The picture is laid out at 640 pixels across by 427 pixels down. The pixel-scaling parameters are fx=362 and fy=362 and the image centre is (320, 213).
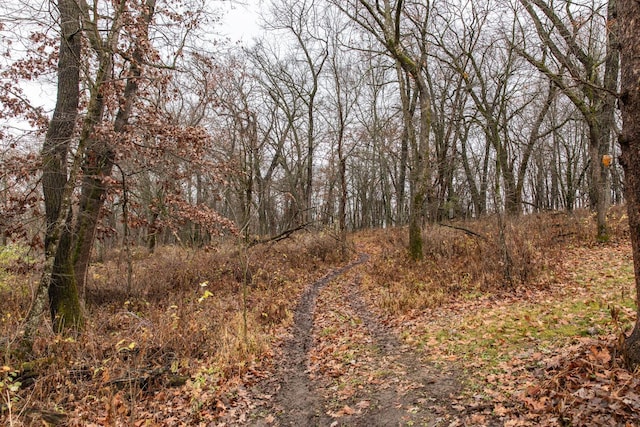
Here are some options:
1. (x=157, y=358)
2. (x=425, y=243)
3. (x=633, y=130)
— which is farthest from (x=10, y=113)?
(x=425, y=243)

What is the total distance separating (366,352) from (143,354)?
12.6 feet

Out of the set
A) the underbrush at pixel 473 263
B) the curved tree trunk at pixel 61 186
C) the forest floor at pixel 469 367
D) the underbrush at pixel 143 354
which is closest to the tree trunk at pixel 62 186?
the curved tree trunk at pixel 61 186

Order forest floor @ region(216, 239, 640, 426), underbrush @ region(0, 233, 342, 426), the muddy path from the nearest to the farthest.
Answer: forest floor @ region(216, 239, 640, 426) → the muddy path → underbrush @ region(0, 233, 342, 426)

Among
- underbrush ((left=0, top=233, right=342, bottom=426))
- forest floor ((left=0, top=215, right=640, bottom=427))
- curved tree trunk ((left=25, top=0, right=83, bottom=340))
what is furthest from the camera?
curved tree trunk ((left=25, top=0, right=83, bottom=340))

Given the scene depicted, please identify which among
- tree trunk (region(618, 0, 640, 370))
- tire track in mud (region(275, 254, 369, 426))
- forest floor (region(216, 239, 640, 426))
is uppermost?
tree trunk (region(618, 0, 640, 370))

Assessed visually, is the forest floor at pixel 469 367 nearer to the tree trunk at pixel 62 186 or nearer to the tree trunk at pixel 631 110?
the tree trunk at pixel 631 110

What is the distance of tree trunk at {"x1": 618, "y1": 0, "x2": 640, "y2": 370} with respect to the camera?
11.4 ft

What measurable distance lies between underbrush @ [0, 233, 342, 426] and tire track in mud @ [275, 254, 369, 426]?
1.29 ft

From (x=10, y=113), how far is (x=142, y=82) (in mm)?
2713

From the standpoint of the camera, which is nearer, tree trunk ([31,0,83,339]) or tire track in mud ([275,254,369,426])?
tire track in mud ([275,254,369,426])

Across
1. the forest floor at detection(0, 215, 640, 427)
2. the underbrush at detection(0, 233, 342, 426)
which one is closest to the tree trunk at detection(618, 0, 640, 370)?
the forest floor at detection(0, 215, 640, 427)

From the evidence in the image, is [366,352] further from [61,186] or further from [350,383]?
[61,186]

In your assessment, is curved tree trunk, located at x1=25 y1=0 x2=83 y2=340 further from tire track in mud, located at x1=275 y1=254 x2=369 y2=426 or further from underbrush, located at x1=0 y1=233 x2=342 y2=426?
tire track in mud, located at x1=275 y1=254 x2=369 y2=426

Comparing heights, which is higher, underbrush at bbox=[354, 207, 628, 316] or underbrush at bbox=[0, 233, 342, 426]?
underbrush at bbox=[354, 207, 628, 316]
